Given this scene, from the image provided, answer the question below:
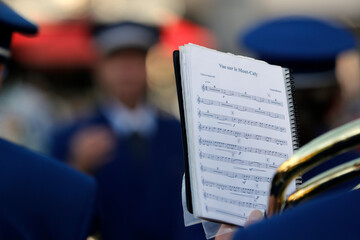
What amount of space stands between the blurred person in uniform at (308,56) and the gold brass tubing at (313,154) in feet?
4.08

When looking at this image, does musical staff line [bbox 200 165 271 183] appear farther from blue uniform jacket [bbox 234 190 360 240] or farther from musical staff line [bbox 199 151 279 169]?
blue uniform jacket [bbox 234 190 360 240]

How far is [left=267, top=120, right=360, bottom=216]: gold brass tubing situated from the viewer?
1.25 m

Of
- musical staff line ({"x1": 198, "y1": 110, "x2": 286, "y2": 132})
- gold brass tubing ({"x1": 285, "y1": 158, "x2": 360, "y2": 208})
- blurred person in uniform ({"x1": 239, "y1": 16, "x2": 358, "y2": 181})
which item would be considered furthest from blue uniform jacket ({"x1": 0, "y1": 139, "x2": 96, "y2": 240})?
blurred person in uniform ({"x1": 239, "y1": 16, "x2": 358, "y2": 181})

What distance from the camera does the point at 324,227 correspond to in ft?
4.11

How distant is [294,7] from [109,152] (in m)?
8.11

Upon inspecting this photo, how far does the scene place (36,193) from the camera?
2.00 m

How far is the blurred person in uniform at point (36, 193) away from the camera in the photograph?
1922 millimetres

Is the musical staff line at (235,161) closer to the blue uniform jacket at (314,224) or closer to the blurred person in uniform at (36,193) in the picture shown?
the blue uniform jacket at (314,224)

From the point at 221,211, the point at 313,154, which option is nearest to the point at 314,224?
the point at 313,154

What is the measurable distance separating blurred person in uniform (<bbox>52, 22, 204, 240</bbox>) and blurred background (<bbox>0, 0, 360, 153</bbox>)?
8.56 ft

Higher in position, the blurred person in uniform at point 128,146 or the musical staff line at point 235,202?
the blurred person in uniform at point 128,146

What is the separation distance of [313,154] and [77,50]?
28.0 feet

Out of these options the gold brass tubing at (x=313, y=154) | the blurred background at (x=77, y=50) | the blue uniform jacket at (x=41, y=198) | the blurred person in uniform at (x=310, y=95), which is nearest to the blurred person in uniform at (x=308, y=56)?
the blurred person in uniform at (x=310, y=95)

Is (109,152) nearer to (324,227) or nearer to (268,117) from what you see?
(268,117)
